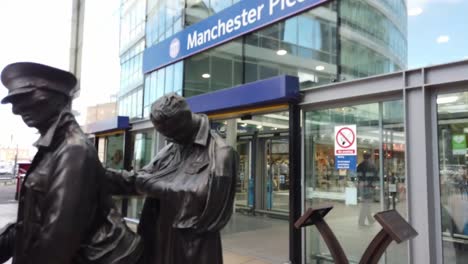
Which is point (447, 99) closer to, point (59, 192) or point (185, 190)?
point (185, 190)

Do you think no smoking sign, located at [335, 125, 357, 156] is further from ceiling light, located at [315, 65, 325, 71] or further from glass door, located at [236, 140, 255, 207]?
glass door, located at [236, 140, 255, 207]

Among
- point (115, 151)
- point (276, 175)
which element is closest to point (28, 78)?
point (115, 151)

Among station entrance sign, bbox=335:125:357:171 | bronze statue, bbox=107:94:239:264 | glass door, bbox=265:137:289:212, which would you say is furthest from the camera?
glass door, bbox=265:137:289:212

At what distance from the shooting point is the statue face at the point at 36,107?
1445 mm

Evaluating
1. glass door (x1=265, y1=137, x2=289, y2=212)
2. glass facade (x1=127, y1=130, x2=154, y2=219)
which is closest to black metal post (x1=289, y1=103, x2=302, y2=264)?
glass facade (x1=127, y1=130, x2=154, y2=219)

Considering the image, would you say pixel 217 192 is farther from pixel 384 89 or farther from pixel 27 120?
pixel 384 89

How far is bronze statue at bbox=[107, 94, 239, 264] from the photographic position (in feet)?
5.26

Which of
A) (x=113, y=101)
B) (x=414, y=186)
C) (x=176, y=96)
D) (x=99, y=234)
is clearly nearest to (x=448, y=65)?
(x=414, y=186)

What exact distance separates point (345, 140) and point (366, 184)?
704 millimetres

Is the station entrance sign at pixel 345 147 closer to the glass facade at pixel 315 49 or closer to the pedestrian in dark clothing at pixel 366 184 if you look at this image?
the pedestrian in dark clothing at pixel 366 184

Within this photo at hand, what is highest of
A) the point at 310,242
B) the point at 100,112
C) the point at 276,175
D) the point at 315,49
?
the point at 315,49

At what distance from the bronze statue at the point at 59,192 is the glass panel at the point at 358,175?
445 centimetres

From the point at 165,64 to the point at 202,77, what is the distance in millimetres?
1073

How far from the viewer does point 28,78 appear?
1443 mm
